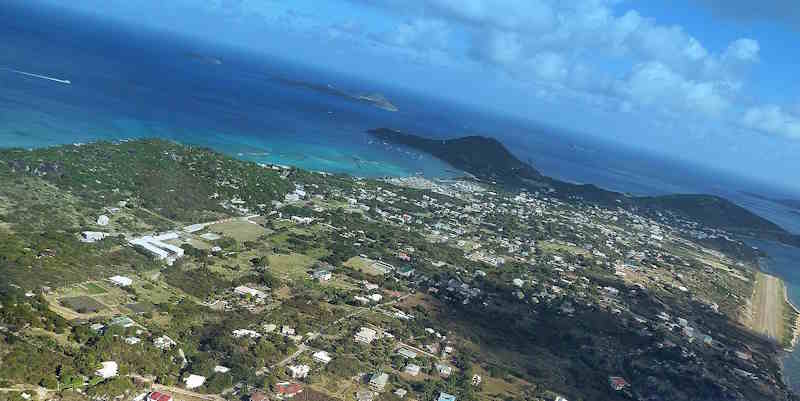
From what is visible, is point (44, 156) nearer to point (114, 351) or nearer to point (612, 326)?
point (114, 351)

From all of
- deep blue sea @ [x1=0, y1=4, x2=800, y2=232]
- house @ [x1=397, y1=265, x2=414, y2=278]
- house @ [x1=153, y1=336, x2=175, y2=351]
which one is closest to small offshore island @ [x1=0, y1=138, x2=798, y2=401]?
house @ [x1=153, y1=336, x2=175, y2=351]

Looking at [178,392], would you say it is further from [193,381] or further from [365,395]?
[365,395]

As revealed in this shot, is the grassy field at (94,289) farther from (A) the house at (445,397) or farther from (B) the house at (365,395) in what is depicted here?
(A) the house at (445,397)

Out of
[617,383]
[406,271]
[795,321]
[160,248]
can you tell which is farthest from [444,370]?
[795,321]

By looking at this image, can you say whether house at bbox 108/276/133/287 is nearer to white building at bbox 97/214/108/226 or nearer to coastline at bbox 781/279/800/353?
white building at bbox 97/214/108/226

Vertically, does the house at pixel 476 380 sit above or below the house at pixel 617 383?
below

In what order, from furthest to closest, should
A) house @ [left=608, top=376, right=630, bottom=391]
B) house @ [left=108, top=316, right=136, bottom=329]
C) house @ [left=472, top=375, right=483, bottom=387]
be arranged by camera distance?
house @ [left=608, top=376, right=630, bottom=391]
house @ [left=472, top=375, right=483, bottom=387]
house @ [left=108, top=316, right=136, bottom=329]

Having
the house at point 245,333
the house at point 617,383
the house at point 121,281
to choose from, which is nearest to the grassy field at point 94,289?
the house at point 121,281
